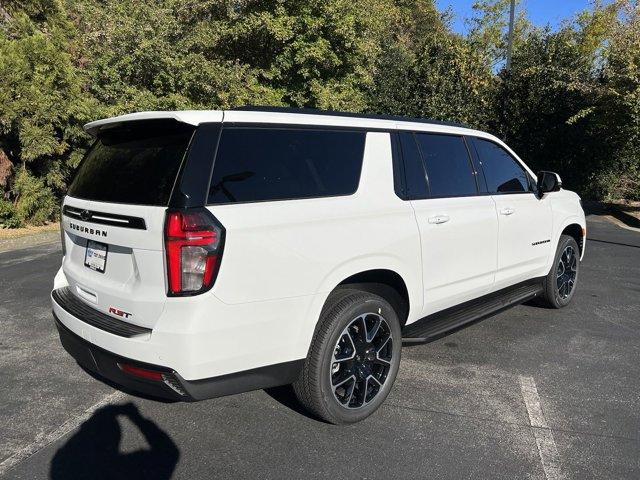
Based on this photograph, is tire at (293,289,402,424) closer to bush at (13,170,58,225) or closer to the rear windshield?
the rear windshield

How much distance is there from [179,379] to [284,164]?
1229 millimetres

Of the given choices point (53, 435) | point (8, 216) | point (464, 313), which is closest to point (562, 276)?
point (464, 313)

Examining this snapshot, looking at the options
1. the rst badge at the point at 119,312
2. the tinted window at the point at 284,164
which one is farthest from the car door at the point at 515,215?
the rst badge at the point at 119,312

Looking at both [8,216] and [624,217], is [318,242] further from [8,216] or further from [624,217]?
[624,217]

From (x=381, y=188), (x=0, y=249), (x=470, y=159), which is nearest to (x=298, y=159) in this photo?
(x=381, y=188)

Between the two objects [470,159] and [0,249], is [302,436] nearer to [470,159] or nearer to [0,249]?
[470,159]

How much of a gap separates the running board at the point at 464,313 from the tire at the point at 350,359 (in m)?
0.25

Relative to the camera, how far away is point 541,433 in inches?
122

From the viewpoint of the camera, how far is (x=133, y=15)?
1195 cm

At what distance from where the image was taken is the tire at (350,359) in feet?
9.53

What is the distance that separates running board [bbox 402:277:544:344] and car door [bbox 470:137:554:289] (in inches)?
4.0

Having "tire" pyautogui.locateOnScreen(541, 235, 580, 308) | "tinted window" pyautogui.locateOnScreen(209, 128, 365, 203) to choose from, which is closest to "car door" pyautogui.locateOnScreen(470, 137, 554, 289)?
"tire" pyautogui.locateOnScreen(541, 235, 580, 308)

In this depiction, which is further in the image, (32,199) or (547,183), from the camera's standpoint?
(32,199)

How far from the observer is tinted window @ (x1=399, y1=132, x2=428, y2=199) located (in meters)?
3.49
